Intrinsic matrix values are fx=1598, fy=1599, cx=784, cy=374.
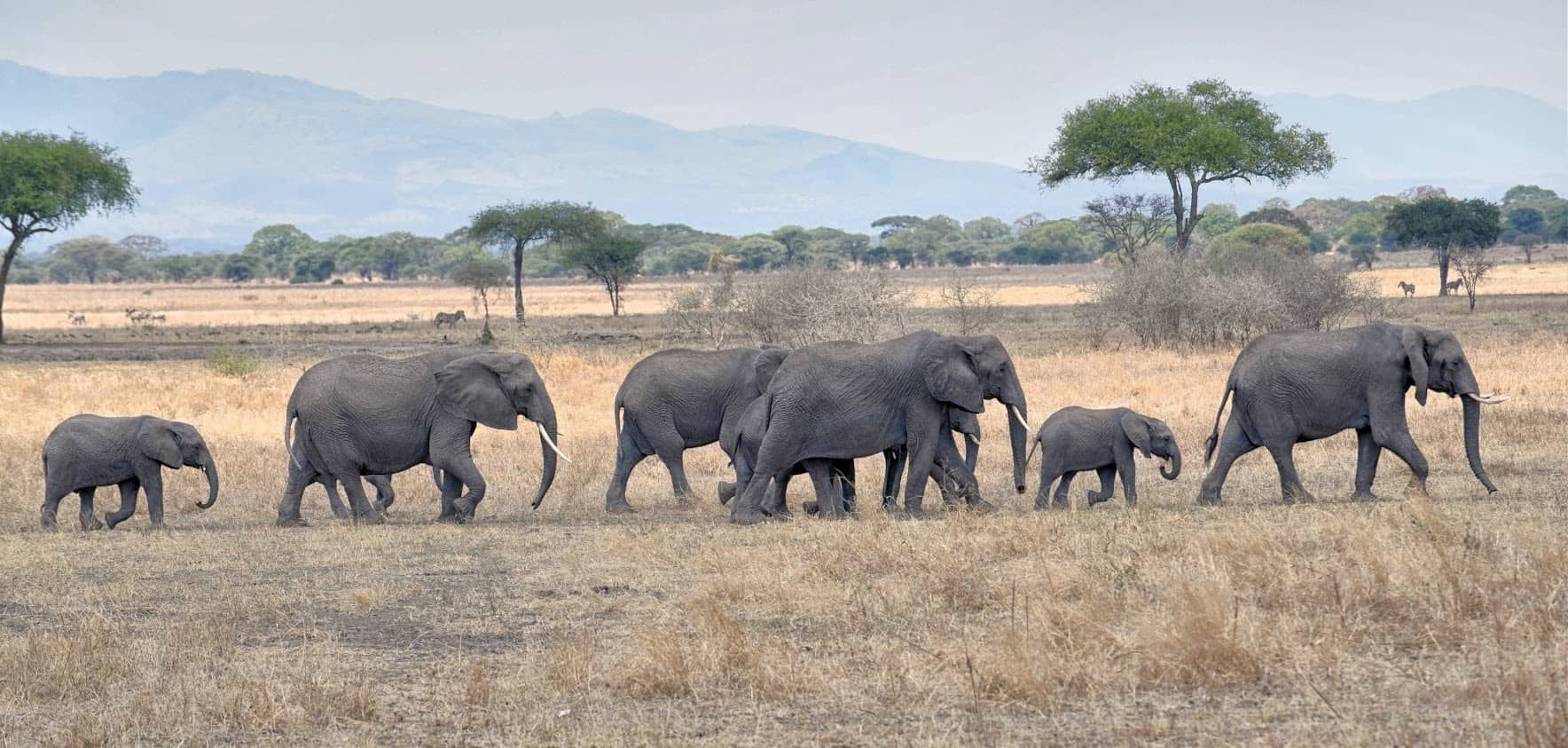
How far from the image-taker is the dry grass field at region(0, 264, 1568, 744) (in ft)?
23.2

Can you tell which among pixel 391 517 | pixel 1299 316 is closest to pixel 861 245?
pixel 1299 316

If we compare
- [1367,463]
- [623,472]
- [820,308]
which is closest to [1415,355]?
[1367,463]

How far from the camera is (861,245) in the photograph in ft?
471

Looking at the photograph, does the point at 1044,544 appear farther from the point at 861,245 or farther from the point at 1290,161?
the point at 861,245

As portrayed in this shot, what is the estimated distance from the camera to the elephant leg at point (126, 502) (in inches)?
580

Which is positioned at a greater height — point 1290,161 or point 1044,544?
point 1290,161

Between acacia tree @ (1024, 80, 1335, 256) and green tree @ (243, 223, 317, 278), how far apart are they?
10360 centimetres

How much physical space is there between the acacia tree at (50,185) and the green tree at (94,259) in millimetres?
90813

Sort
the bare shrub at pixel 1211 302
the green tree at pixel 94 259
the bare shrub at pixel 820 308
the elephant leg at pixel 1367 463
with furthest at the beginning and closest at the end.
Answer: the green tree at pixel 94 259
the bare shrub at pixel 1211 302
the bare shrub at pixel 820 308
the elephant leg at pixel 1367 463

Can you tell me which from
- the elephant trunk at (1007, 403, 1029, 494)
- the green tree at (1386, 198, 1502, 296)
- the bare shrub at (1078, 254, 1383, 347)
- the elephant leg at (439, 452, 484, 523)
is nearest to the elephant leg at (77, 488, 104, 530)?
the elephant leg at (439, 452, 484, 523)

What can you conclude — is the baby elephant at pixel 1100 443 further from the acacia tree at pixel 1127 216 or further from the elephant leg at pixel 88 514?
the acacia tree at pixel 1127 216

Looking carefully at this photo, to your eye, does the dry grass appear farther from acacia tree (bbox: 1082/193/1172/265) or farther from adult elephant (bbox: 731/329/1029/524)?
adult elephant (bbox: 731/329/1029/524)

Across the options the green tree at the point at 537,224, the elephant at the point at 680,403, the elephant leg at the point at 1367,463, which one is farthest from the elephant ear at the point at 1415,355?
the green tree at the point at 537,224

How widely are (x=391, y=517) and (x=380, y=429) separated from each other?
Result: 135 centimetres
